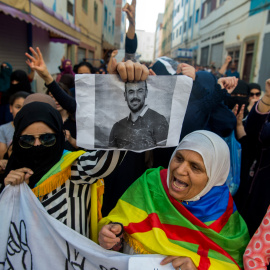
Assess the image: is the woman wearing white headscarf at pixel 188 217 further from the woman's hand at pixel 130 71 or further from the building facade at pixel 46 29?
the building facade at pixel 46 29

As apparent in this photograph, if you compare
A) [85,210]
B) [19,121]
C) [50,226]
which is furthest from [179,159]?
[19,121]

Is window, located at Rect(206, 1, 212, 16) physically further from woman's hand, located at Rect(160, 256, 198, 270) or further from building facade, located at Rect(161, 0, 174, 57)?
building facade, located at Rect(161, 0, 174, 57)

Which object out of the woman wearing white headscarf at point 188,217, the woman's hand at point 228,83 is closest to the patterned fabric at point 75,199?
the woman wearing white headscarf at point 188,217

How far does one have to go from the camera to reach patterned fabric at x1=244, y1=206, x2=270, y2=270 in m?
1.16

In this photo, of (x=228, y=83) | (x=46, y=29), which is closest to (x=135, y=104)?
(x=228, y=83)

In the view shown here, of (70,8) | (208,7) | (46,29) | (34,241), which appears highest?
(208,7)

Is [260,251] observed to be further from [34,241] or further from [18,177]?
[18,177]

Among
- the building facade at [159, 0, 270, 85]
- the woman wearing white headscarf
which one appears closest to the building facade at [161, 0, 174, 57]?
the building facade at [159, 0, 270, 85]

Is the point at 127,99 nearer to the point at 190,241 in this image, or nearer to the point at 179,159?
the point at 179,159

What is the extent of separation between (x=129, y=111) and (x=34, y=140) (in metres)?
0.63

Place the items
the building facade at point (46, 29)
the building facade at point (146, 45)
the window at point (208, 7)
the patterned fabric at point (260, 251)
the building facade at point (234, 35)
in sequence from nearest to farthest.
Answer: the patterned fabric at point (260, 251), the building facade at point (46, 29), the building facade at point (234, 35), the window at point (208, 7), the building facade at point (146, 45)

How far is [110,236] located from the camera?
1259 millimetres

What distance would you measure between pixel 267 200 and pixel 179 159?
2.03ft

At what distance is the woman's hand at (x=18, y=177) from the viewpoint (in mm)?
1314
